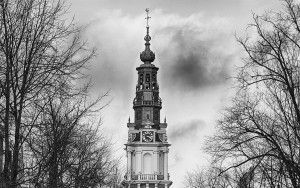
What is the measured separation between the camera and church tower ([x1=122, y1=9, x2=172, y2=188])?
12331 cm

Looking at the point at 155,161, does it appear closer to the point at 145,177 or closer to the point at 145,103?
the point at 145,177

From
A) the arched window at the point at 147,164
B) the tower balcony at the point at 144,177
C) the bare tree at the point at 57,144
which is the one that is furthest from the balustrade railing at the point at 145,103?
the bare tree at the point at 57,144

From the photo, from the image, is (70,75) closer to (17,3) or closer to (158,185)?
(17,3)

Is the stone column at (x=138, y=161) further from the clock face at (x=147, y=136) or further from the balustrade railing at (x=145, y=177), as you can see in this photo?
the clock face at (x=147, y=136)

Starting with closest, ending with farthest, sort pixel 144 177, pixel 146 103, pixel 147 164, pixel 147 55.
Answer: pixel 144 177, pixel 147 164, pixel 146 103, pixel 147 55

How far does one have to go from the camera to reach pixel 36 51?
18.4 meters

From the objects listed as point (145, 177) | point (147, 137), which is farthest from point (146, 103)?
point (145, 177)

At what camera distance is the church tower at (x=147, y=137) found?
12331cm

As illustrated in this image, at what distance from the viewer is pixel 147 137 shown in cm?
12681

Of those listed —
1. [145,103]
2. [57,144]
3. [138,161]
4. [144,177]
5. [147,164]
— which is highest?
[145,103]

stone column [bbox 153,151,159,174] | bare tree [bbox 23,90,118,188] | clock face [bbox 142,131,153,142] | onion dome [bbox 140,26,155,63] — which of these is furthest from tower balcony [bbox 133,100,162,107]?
bare tree [bbox 23,90,118,188]

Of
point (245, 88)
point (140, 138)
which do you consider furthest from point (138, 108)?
point (245, 88)

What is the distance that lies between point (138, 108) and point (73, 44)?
111 metres

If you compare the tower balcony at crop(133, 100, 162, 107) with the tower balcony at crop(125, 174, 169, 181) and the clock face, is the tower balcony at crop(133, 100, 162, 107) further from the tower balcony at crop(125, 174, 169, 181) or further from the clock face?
the tower balcony at crop(125, 174, 169, 181)
